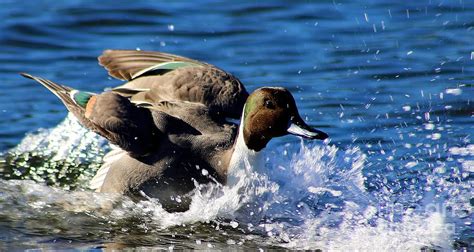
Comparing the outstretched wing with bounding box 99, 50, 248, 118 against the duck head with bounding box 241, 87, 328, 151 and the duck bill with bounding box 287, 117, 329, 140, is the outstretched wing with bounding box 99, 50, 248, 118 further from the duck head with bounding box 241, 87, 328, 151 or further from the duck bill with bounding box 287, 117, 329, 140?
the duck bill with bounding box 287, 117, 329, 140

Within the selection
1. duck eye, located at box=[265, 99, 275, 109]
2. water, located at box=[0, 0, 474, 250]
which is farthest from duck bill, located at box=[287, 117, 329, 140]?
water, located at box=[0, 0, 474, 250]

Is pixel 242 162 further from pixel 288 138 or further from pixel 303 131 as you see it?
pixel 288 138

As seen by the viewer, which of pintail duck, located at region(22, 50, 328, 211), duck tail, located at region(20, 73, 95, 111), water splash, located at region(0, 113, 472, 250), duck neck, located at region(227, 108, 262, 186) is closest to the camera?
water splash, located at region(0, 113, 472, 250)

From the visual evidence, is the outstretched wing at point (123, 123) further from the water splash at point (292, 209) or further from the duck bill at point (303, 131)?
the duck bill at point (303, 131)

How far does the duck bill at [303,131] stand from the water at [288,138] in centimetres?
45

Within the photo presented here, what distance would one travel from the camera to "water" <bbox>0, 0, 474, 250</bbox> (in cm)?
685

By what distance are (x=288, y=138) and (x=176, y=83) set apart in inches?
56.4

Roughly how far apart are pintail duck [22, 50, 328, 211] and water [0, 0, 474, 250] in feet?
0.45

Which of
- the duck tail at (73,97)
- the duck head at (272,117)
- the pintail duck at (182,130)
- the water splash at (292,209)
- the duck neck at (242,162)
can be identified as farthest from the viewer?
the duck tail at (73,97)

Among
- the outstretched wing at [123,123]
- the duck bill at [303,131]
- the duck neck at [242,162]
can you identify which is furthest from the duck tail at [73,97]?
the duck bill at [303,131]

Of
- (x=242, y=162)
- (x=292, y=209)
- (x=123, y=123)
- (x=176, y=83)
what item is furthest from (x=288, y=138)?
(x=123, y=123)

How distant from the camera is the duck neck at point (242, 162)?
7012 mm

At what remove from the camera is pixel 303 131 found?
6.75 metres

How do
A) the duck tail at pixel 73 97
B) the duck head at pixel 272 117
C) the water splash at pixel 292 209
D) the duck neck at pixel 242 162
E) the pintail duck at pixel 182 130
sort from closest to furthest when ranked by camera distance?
the water splash at pixel 292 209 < the duck head at pixel 272 117 < the pintail duck at pixel 182 130 < the duck neck at pixel 242 162 < the duck tail at pixel 73 97
